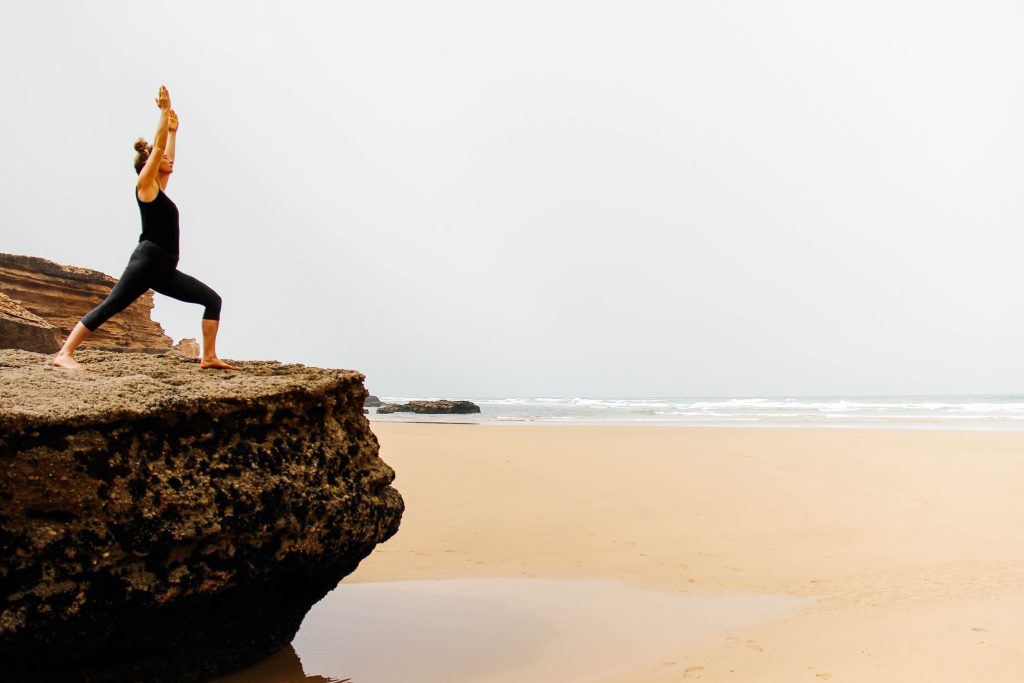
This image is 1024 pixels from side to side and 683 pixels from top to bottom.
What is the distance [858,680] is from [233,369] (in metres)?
3.84

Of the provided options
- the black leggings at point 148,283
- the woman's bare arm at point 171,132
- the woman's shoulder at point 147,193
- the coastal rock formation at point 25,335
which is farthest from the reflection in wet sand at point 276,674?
the coastal rock formation at point 25,335

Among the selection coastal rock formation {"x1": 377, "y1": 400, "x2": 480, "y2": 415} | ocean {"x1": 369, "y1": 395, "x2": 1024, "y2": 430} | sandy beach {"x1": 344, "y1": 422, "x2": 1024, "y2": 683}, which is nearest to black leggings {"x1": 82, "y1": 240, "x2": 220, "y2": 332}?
sandy beach {"x1": 344, "y1": 422, "x2": 1024, "y2": 683}

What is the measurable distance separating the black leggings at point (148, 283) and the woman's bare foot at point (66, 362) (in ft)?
0.89

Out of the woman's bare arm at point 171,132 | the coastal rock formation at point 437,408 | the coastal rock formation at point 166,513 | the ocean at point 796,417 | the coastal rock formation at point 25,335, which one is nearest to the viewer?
the coastal rock formation at point 166,513

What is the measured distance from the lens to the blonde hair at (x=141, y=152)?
407 cm

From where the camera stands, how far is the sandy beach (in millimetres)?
3689

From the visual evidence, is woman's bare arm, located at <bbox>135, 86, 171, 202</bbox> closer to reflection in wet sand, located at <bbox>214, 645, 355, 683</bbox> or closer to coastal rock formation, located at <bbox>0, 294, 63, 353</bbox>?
reflection in wet sand, located at <bbox>214, 645, 355, 683</bbox>

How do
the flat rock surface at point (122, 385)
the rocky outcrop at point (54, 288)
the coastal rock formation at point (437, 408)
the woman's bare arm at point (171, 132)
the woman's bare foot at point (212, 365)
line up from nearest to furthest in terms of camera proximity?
the flat rock surface at point (122, 385), the woman's bare foot at point (212, 365), the woman's bare arm at point (171, 132), the rocky outcrop at point (54, 288), the coastal rock formation at point (437, 408)

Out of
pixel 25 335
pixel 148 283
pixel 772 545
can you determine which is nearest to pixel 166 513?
pixel 148 283

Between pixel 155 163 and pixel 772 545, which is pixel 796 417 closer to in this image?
pixel 772 545

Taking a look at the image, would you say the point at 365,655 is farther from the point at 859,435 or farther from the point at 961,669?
the point at 859,435

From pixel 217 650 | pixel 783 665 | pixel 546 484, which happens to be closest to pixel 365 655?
pixel 217 650

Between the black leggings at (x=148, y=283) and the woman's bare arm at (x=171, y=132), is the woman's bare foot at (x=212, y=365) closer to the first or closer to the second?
the black leggings at (x=148, y=283)

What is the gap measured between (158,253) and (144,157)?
0.68 m
